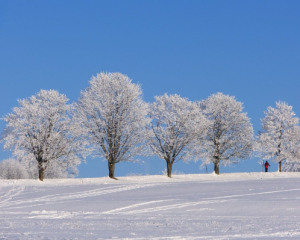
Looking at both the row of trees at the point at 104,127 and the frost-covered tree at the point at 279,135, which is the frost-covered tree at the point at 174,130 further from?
the frost-covered tree at the point at 279,135

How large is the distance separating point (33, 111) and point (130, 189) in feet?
53.1

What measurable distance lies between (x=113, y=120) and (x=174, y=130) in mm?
8268

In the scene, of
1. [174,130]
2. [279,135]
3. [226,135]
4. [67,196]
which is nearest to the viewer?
[67,196]

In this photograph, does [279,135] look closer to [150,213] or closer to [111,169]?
[111,169]

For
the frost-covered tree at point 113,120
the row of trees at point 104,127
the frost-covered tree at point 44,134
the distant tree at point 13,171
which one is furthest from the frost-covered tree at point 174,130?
the distant tree at point 13,171

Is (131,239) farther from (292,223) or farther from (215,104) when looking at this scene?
(215,104)

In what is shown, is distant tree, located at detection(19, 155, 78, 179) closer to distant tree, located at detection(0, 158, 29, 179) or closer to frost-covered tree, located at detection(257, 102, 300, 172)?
distant tree, located at detection(0, 158, 29, 179)

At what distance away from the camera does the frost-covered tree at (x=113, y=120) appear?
4269 cm

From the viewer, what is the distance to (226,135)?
52.2 metres

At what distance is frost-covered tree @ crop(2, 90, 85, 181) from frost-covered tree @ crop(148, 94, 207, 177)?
9.02 m

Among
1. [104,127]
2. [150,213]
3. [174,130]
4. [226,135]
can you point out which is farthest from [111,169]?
[150,213]

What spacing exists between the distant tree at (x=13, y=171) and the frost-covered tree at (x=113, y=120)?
35.8 metres

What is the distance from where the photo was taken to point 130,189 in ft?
102

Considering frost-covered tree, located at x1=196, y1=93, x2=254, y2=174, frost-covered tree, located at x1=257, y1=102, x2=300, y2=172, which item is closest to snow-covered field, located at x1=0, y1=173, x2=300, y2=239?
frost-covered tree, located at x1=196, y1=93, x2=254, y2=174
